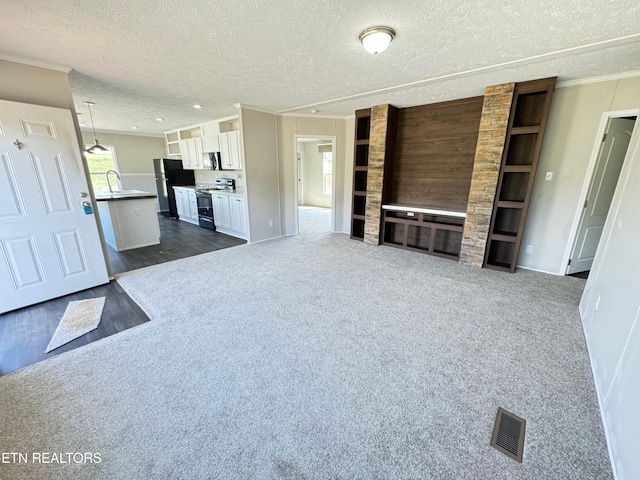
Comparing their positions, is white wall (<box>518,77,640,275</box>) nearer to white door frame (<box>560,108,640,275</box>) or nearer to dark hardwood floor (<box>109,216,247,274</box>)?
white door frame (<box>560,108,640,275</box>)

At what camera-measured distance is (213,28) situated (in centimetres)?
204

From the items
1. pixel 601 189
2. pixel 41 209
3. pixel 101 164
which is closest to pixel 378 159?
pixel 601 189

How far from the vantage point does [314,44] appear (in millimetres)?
2289

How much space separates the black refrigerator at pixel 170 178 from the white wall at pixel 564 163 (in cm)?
787

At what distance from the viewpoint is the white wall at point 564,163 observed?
3045 mm

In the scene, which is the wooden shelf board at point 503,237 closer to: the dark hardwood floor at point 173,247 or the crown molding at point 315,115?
the crown molding at point 315,115

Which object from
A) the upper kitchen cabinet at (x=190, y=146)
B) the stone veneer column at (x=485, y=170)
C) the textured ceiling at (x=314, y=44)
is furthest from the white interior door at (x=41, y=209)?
the stone veneer column at (x=485, y=170)

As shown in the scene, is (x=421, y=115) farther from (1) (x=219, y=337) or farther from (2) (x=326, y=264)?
(1) (x=219, y=337)

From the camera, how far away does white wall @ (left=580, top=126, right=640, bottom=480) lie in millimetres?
1267

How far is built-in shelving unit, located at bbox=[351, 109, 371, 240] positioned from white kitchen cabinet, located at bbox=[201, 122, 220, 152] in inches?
121

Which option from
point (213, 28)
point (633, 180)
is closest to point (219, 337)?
point (213, 28)

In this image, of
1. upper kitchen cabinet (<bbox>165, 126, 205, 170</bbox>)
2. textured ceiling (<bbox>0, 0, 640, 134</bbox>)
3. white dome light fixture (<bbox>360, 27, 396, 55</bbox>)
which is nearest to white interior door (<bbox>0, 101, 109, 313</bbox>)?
textured ceiling (<bbox>0, 0, 640, 134</bbox>)

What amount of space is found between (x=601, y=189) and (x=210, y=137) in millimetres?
6874

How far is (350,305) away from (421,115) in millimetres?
3560
